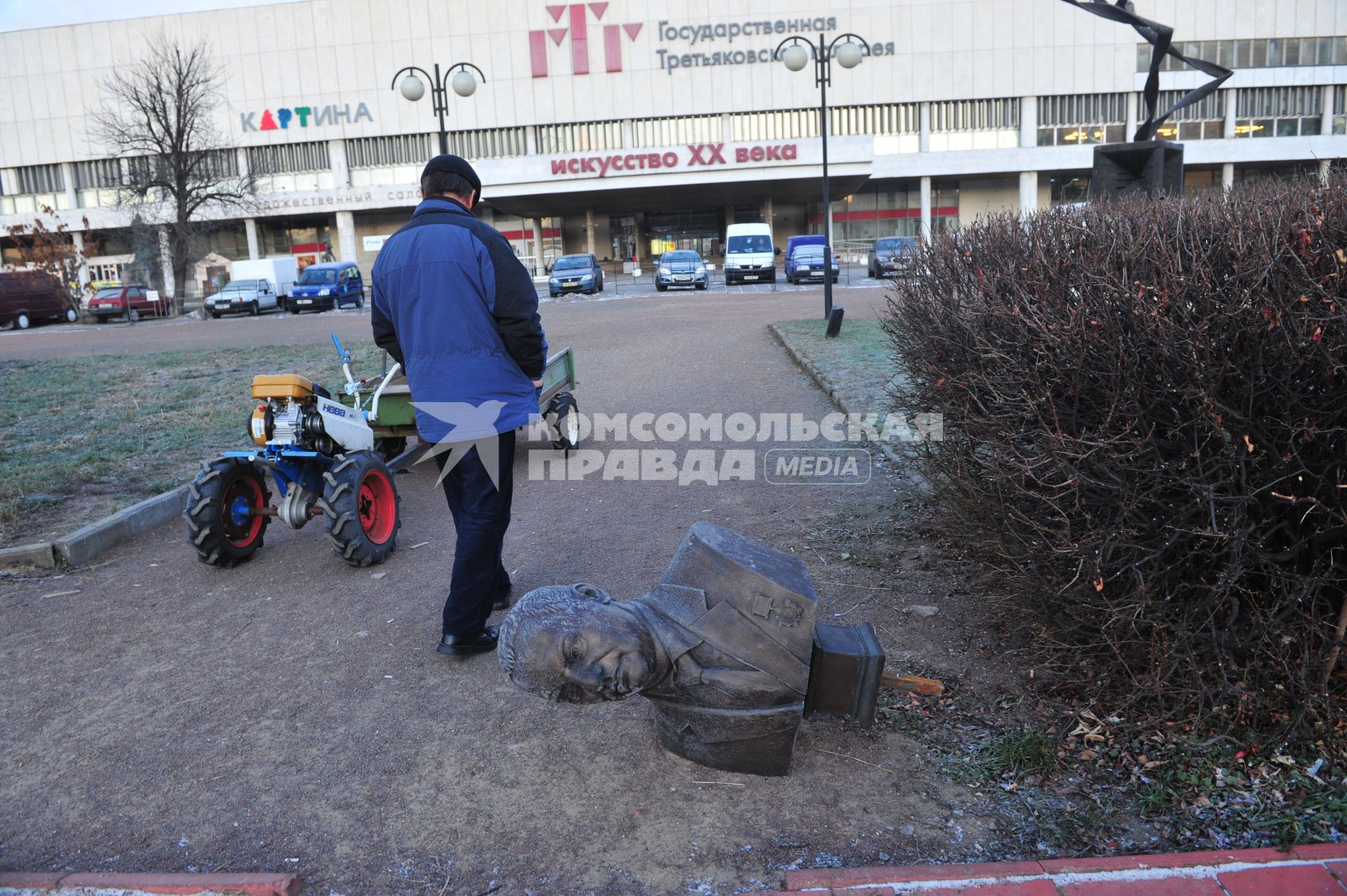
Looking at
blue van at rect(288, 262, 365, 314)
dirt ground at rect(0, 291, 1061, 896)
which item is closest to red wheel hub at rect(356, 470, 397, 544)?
dirt ground at rect(0, 291, 1061, 896)

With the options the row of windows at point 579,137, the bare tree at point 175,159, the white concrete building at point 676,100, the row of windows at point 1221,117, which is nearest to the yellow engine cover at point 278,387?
the bare tree at point 175,159

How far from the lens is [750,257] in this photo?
3312 centimetres

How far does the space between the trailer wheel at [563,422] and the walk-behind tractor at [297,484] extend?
2.12m

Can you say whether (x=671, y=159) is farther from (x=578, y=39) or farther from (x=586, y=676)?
(x=586, y=676)

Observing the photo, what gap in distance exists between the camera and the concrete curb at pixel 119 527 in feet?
18.6

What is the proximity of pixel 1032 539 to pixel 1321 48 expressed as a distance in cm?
7095

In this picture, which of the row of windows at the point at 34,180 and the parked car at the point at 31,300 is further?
the row of windows at the point at 34,180

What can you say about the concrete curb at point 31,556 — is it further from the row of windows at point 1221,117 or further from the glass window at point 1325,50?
the glass window at point 1325,50

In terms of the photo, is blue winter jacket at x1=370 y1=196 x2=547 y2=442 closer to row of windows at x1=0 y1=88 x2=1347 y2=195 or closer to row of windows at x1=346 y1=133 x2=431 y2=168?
row of windows at x1=0 y1=88 x2=1347 y2=195

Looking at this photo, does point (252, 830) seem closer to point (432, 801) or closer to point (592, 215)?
point (432, 801)

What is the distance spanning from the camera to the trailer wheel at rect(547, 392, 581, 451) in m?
7.85

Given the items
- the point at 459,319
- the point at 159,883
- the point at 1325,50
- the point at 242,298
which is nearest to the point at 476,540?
the point at 459,319

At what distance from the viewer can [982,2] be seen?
5688cm

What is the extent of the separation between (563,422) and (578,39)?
186 ft
